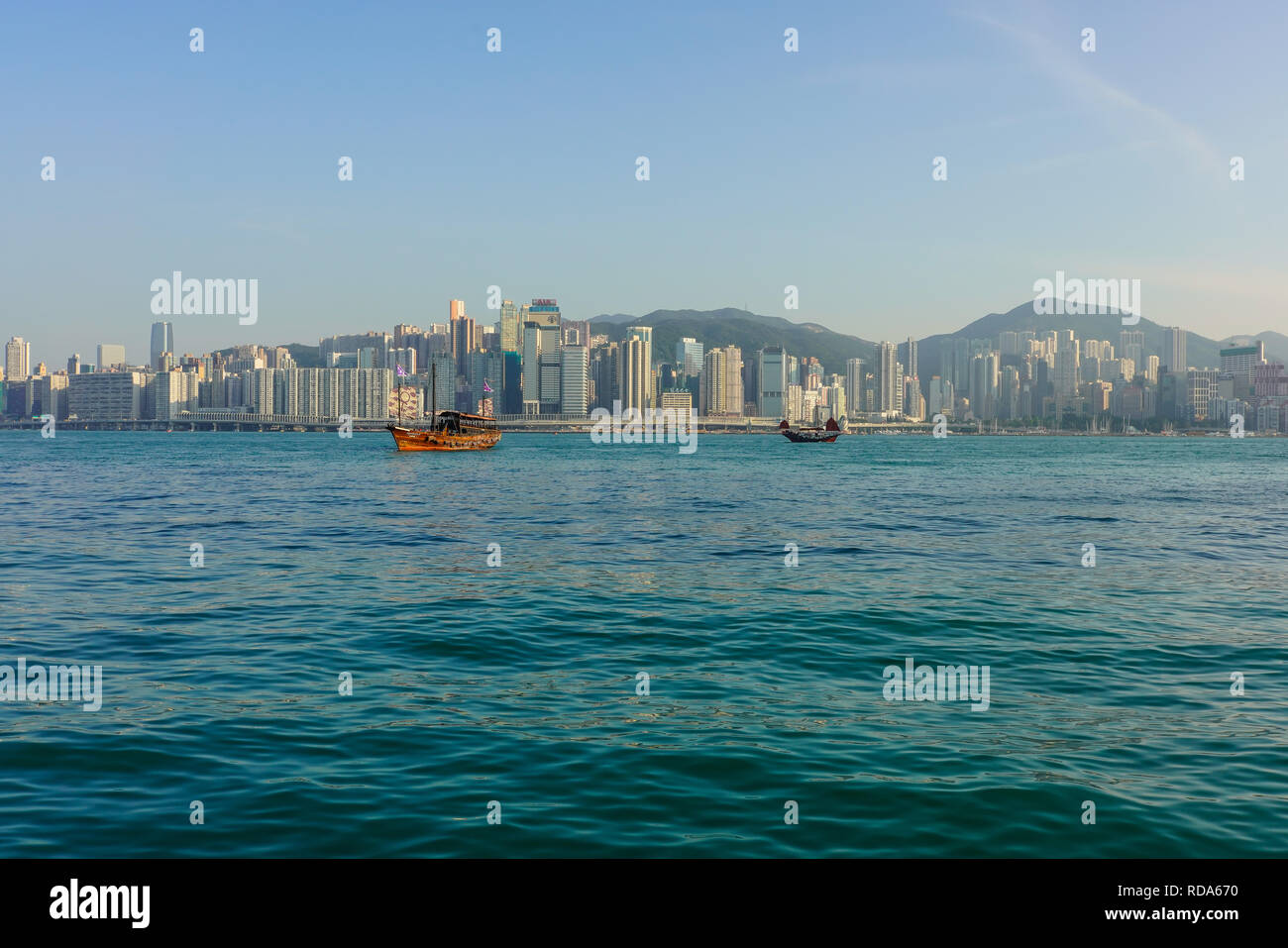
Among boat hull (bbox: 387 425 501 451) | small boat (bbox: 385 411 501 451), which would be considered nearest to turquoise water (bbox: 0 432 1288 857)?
boat hull (bbox: 387 425 501 451)

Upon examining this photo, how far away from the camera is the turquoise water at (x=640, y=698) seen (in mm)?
8727

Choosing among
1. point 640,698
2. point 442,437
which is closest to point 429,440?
point 442,437

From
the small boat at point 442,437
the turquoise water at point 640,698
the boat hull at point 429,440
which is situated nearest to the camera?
the turquoise water at point 640,698

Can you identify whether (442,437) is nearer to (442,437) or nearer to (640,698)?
(442,437)

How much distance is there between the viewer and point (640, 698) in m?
13.3

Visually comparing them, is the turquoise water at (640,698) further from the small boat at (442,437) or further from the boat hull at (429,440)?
the small boat at (442,437)

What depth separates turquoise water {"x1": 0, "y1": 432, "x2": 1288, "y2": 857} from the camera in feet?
28.6

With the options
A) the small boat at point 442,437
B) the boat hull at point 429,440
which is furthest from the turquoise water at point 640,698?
the small boat at point 442,437
